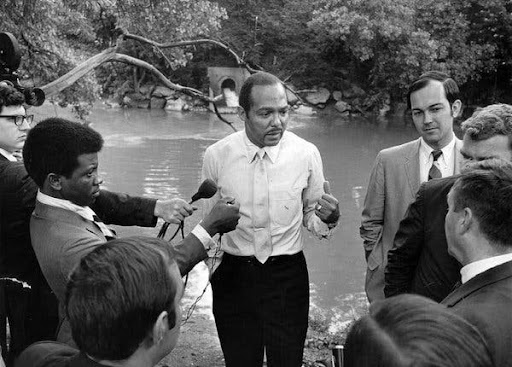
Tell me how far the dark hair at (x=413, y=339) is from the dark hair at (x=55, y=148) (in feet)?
4.52

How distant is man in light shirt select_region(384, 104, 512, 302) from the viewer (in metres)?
2.40

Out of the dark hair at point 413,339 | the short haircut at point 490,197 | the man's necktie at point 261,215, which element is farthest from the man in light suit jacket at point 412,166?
the dark hair at point 413,339

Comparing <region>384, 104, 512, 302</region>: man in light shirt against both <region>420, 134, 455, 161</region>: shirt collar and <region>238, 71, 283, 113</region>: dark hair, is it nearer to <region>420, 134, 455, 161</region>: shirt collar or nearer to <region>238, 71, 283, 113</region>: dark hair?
<region>420, 134, 455, 161</region>: shirt collar

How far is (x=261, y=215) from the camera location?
10.5 ft

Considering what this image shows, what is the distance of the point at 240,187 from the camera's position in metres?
3.24

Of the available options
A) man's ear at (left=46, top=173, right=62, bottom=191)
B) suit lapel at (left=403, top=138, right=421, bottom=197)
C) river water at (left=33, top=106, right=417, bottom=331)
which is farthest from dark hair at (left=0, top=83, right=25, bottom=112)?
river water at (left=33, top=106, right=417, bottom=331)

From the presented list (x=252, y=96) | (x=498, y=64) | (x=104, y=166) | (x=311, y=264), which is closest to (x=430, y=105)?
(x=252, y=96)

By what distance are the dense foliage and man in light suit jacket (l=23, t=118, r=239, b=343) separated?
405 centimetres

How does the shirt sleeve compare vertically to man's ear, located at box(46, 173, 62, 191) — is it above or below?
below

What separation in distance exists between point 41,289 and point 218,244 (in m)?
0.99

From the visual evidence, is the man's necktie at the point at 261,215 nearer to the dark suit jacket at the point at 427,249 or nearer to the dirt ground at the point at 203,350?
the dark suit jacket at the point at 427,249

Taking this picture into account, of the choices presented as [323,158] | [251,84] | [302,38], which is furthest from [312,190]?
[302,38]

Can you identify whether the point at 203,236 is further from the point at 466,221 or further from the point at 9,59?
the point at 9,59

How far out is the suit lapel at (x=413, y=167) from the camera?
319cm
